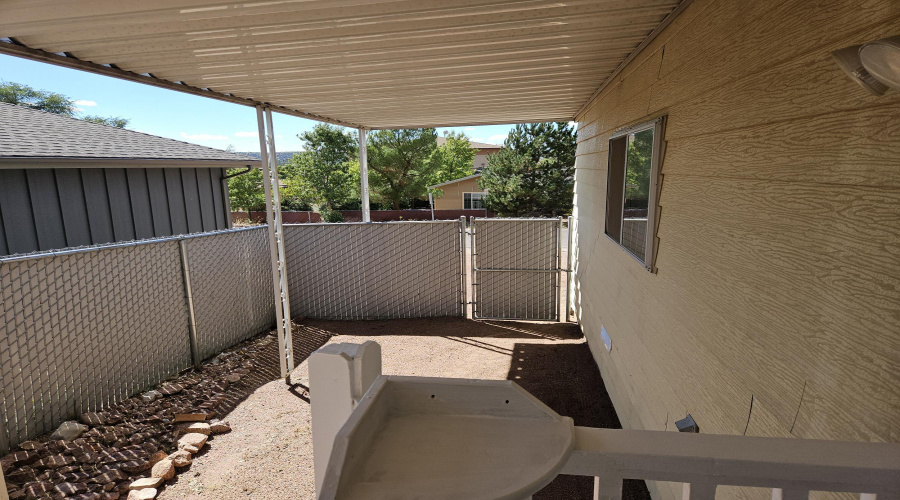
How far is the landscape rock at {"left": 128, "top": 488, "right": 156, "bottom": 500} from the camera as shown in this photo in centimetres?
308

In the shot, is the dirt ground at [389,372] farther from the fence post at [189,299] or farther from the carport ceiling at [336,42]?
the carport ceiling at [336,42]

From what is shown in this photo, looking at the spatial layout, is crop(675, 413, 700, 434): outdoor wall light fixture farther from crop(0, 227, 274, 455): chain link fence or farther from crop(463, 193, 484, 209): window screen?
crop(463, 193, 484, 209): window screen

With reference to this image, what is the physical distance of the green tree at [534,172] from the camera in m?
21.3

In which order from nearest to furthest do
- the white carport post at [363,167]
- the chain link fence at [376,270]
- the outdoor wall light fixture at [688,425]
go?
the outdoor wall light fixture at [688,425] → the chain link fence at [376,270] → the white carport post at [363,167]

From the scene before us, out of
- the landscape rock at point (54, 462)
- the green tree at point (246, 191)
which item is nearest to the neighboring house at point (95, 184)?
the landscape rock at point (54, 462)

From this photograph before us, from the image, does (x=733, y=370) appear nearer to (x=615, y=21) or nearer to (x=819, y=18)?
(x=819, y=18)

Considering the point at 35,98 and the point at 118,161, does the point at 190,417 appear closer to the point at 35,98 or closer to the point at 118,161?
the point at 118,161

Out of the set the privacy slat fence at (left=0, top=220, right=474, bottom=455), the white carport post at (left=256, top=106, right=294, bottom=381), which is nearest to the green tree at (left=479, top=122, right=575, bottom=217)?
the privacy slat fence at (left=0, top=220, right=474, bottom=455)

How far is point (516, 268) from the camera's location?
7090 mm

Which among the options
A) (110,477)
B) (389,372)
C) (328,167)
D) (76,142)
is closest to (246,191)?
(328,167)

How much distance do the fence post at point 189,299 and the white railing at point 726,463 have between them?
17.3ft

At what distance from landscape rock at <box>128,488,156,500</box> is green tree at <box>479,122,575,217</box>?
20.1m

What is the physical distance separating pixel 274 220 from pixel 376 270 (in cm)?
226

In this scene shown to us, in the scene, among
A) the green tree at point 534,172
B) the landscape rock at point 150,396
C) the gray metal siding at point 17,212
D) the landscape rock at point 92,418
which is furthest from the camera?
the green tree at point 534,172
